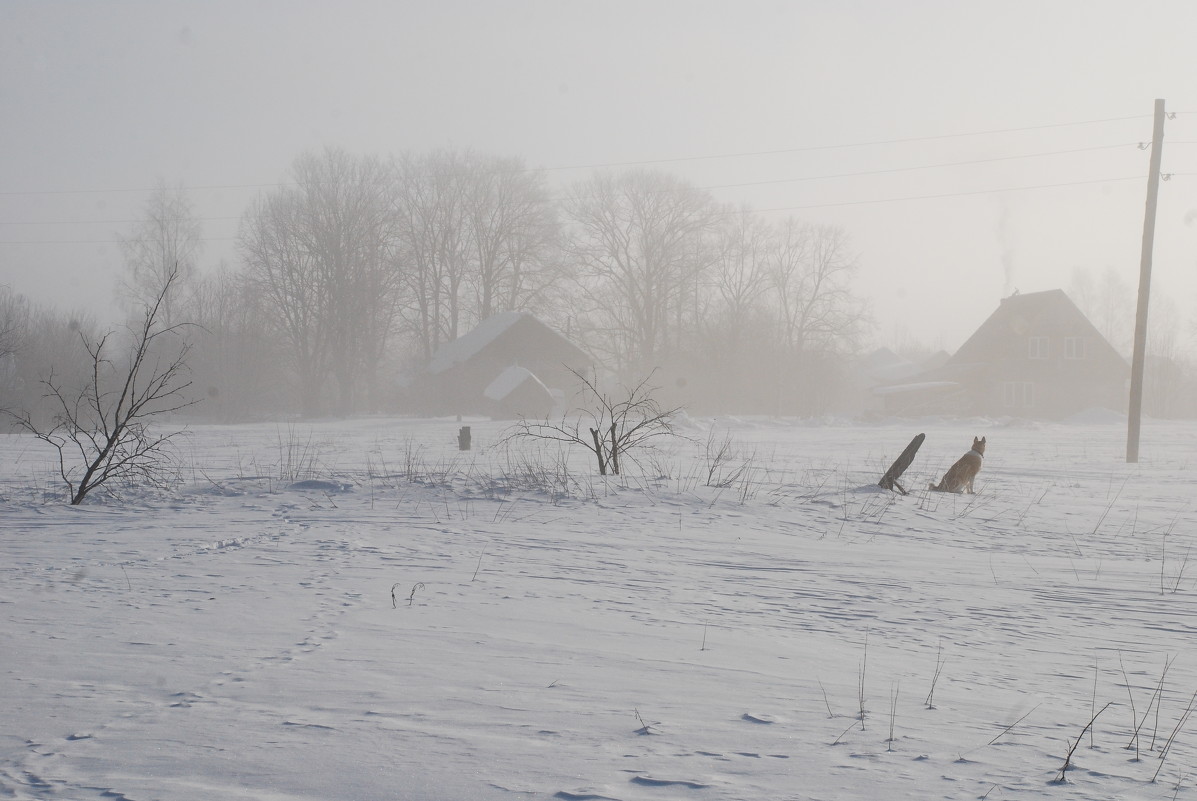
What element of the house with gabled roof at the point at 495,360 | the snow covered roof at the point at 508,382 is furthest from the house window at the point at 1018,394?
the snow covered roof at the point at 508,382

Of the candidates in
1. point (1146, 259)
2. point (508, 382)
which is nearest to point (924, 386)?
point (508, 382)

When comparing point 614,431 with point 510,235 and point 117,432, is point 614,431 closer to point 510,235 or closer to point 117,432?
point 117,432

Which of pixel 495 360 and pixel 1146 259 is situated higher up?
pixel 1146 259

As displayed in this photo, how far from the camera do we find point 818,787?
2525 mm

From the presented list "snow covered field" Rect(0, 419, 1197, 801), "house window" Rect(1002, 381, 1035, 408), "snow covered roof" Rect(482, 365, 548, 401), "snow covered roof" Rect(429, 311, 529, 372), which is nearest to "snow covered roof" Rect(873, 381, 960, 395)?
"house window" Rect(1002, 381, 1035, 408)

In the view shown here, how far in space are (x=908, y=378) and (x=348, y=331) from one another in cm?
3928

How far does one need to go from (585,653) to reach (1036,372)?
52.8m

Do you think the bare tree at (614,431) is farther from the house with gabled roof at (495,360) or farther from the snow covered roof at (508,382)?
the house with gabled roof at (495,360)

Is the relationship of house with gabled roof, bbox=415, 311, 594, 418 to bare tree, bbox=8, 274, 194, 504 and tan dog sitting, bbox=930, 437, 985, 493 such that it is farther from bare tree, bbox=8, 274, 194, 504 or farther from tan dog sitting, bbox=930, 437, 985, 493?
tan dog sitting, bbox=930, 437, 985, 493

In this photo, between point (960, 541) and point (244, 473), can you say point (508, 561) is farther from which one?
point (244, 473)

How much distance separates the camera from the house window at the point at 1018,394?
5038cm

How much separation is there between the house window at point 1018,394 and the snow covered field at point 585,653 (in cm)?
4543

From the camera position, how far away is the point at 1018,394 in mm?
50781

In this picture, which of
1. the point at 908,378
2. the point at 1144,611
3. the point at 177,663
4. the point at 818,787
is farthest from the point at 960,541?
the point at 908,378
